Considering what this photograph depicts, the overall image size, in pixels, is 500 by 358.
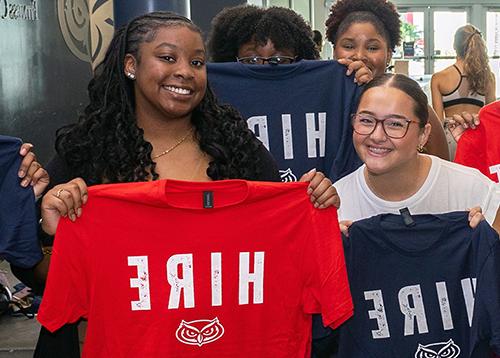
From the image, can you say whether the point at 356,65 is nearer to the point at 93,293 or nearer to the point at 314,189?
the point at 314,189

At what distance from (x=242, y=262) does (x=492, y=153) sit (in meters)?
1.22

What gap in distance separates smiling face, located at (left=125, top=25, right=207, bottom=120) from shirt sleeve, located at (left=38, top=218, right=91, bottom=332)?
449 millimetres

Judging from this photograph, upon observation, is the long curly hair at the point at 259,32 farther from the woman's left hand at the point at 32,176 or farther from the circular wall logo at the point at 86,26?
the circular wall logo at the point at 86,26

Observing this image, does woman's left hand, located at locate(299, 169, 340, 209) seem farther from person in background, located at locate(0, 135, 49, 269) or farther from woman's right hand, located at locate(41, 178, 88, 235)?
person in background, located at locate(0, 135, 49, 269)

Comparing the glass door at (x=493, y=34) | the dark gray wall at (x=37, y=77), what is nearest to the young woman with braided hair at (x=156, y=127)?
the dark gray wall at (x=37, y=77)

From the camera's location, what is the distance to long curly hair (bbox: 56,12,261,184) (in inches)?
83.2

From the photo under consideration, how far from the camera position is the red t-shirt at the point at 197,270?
6.55ft

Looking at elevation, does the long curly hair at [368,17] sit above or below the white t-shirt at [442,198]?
above

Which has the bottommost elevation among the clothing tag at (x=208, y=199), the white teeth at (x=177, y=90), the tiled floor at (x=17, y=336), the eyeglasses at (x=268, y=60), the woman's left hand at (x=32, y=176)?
the tiled floor at (x=17, y=336)

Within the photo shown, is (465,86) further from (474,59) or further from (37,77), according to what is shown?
(37,77)

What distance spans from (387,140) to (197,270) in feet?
2.57

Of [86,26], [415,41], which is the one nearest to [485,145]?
[86,26]

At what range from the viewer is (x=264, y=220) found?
2059 mm

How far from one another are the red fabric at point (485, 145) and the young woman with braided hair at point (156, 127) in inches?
36.9
